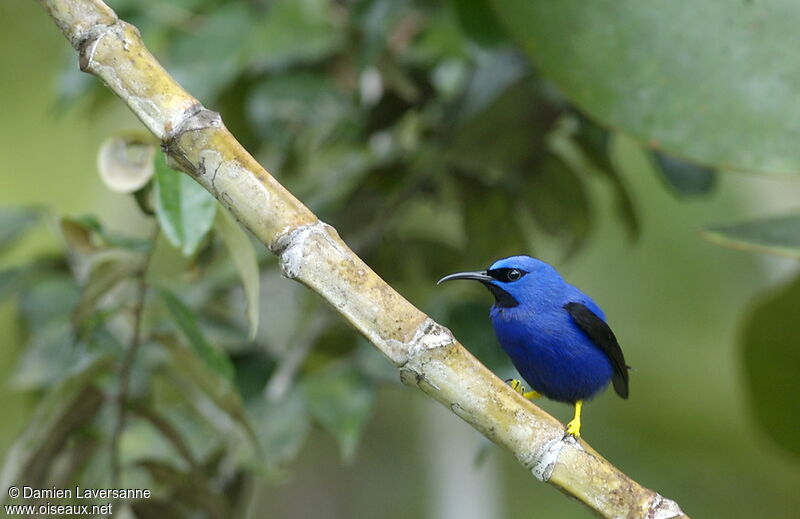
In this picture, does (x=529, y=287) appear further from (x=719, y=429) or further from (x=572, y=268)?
(x=719, y=429)

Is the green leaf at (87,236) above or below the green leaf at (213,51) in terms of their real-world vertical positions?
below

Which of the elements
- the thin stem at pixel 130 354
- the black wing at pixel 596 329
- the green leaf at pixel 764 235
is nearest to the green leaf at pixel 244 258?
the thin stem at pixel 130 354

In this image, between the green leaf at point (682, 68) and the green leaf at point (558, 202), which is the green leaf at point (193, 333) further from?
the green leaf at point (558, 202)

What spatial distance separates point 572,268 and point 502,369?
137cm

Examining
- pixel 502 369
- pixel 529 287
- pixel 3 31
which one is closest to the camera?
pixel 529 287

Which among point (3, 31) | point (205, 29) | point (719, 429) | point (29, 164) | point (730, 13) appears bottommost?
point (719, 429)

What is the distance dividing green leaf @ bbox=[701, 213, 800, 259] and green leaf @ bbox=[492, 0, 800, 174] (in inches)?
4.0

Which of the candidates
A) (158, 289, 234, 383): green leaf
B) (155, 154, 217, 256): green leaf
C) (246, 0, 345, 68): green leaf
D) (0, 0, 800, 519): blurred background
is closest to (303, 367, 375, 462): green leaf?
(0, 0, 800, 519): blurred background

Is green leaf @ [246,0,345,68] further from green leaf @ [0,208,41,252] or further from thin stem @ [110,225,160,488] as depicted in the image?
thin stem @ [110,225,160,488]

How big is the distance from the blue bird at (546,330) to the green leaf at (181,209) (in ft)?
1.09

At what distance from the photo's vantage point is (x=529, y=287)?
112 cm

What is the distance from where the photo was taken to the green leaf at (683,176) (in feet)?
6.60

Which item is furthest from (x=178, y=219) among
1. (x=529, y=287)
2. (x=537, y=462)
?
(x=537, y=462)

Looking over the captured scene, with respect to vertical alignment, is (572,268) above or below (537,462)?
below
